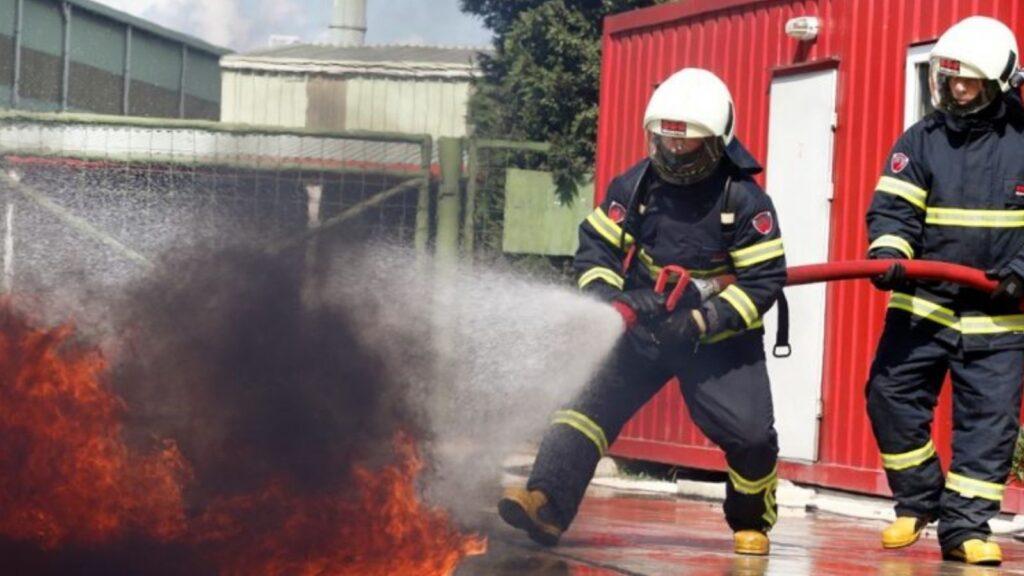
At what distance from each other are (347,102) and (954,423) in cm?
987

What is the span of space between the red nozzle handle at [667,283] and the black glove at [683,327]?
0.15ft

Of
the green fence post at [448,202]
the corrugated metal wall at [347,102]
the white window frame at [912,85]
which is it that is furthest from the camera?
the corrugated metal wall at [347,102]

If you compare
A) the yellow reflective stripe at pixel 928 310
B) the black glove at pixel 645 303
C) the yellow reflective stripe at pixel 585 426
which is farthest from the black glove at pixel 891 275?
the yellow reflective stripe at pixel 585 426

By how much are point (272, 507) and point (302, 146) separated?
347 inches

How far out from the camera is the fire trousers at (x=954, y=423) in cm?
813

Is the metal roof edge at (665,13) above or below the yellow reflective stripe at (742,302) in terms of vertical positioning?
above

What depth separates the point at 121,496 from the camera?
6.21 meters

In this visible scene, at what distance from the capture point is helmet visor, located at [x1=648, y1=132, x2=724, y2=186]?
7848 millimetres

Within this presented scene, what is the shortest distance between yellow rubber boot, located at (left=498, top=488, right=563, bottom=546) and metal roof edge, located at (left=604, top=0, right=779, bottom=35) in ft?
17.9

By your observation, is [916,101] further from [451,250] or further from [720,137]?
[451,250]

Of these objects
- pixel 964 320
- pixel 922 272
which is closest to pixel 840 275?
pixel 922 272

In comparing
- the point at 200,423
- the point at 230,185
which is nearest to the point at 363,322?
the point at 200,423

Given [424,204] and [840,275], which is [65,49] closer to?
[424,204]

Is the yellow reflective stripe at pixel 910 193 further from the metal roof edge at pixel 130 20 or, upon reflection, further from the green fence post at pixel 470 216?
the metal roof edge at pixel 130 20
